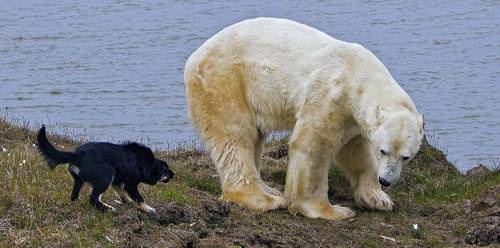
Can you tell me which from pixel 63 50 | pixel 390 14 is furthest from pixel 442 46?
pixel 63 50

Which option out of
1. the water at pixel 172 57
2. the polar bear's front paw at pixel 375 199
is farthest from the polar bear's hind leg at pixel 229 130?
the water at pixel 172 57

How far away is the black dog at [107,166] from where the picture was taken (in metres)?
8.23

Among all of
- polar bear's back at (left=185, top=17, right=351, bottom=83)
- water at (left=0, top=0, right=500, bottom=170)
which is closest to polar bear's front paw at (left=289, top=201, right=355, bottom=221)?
polar bear's back at (left=185, top=17, right=351, bottom=83)

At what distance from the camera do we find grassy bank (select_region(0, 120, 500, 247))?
8.34 m

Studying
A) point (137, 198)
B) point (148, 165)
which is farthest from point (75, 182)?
point (148, 165)

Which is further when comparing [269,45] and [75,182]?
[269,45]

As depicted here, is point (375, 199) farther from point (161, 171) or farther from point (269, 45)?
point (161, 171)

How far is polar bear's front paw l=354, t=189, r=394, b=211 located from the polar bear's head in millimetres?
1098

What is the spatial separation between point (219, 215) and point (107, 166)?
1.36m

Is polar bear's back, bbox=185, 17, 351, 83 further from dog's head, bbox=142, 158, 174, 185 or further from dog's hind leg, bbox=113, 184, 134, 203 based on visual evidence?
dog's hind leg, bbox=113, 184, 134, 203

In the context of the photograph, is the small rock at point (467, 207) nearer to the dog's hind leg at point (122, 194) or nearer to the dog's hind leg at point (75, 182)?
the dog's hind leg at point (122, 194)

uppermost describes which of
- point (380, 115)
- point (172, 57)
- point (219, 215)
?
point (380, 115)

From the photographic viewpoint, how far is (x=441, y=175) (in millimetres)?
11773

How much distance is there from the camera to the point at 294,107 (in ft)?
33.0
